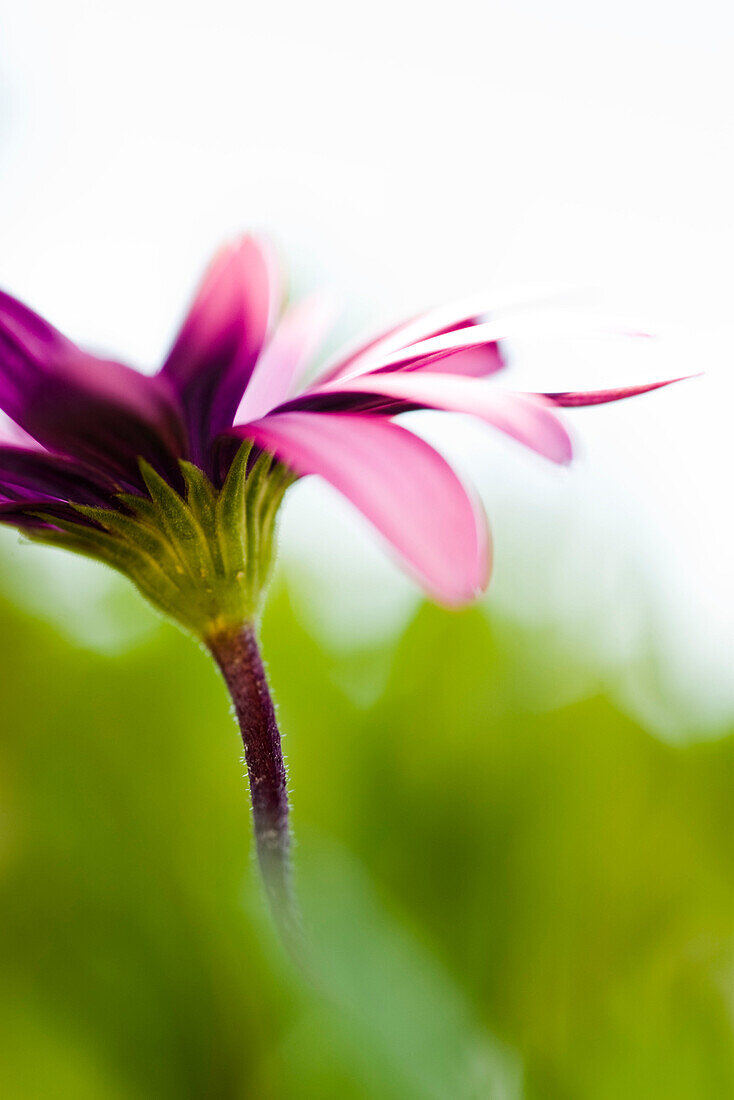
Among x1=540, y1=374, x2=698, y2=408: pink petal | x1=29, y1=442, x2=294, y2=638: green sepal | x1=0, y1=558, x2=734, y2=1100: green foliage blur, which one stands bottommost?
x1=0, y1=558, x2=734, y2=1100: green foliage blur

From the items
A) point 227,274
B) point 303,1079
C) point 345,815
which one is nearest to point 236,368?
point 227,274

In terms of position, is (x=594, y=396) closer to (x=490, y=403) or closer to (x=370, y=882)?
(x=490, y=403)

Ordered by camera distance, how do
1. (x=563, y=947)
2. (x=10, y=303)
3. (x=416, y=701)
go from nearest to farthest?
(x=10, y=303) → (x=563, y=947) → (x=416, y=701)

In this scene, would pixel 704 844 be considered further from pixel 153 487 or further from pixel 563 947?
pixel 153 487

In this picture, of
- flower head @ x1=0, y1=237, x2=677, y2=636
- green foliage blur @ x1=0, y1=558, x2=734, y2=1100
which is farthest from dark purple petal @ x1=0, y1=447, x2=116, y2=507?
green foliage blur @ x1=0, y1=558, x2=734, y2=1100

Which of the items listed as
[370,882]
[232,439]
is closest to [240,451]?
[232,439]

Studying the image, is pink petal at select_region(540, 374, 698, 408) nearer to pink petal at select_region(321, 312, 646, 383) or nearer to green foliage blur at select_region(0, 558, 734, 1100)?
pink petal at select_region(321, 312, 646, 383)

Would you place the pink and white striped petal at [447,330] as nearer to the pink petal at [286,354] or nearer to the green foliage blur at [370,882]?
the pink petal at [286,354]

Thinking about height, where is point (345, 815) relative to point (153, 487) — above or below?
below
